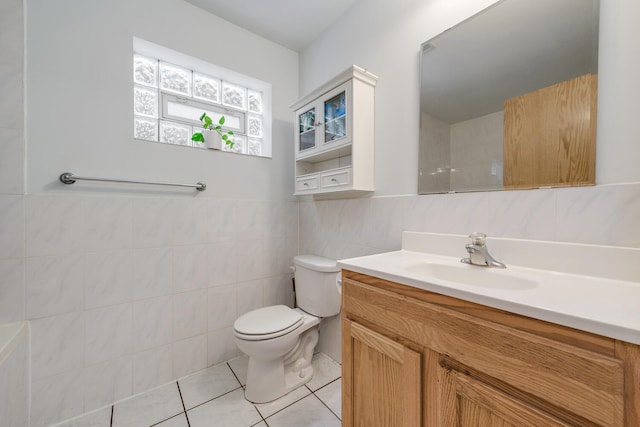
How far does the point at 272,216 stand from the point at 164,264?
80 centimetres

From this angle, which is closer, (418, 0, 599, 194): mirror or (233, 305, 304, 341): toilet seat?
(418, 0, 599, 194): mirror

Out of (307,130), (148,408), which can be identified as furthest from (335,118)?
(148,408)

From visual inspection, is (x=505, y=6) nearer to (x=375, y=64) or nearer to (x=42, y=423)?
(x=375, y=64)

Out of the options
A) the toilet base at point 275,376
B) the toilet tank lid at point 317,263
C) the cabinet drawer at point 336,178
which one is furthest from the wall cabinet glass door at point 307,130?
the toilet base at point 275,376

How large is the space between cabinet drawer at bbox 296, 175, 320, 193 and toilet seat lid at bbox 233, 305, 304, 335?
0.83 metres

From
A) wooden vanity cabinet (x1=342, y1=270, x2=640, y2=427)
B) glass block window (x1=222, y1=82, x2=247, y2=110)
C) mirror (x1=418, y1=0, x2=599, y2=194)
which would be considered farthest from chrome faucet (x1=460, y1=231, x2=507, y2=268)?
glass block window (x1=222, y1=82, x2=247, y2=110)

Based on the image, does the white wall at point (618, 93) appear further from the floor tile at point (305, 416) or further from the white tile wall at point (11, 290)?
the white tile wall at point (11, 290)

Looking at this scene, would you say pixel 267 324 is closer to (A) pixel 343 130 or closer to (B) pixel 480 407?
(B) pixel 480 407

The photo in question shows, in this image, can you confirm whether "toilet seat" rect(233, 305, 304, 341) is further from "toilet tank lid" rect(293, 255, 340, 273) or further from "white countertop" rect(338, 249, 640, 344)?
"white countertop" rect(338, 249, 640, 344)

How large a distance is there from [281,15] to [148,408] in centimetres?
256

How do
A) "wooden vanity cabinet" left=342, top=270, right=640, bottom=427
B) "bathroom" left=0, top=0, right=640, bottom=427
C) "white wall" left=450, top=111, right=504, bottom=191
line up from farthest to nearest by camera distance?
"white wall" left=450, top=111, right=504, bottom=191
"bathroom" left=0, top=0, right=640, bottom=427
"wooden vanity cabinet" left=342, top=270, right=640, bottom=427

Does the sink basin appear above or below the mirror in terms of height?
below

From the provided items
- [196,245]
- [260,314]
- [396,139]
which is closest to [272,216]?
[196,245]

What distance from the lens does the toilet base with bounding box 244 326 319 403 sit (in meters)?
1.42
